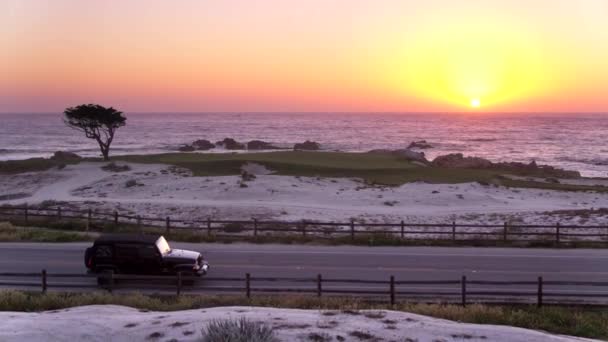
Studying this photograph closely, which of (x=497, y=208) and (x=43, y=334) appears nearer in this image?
(x=43, y=334)

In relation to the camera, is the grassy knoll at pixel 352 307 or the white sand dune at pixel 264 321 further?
the grassy knoll at pixel 352 307

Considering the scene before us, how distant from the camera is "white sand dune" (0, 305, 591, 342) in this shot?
11.0 meters

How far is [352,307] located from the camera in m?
14.8

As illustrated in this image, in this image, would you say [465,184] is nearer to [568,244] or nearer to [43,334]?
[568,244]

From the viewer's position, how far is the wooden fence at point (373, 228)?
26406 millimetres

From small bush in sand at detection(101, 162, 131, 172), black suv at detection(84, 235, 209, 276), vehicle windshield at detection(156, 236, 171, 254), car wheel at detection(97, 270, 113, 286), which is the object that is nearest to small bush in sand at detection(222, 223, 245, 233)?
vehicle windshield at detection(156, 236, 171, 254)

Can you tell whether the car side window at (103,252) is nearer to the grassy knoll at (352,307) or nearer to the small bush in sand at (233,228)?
the grassy knoll at (352,307)

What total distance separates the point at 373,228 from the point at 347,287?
1283 cm

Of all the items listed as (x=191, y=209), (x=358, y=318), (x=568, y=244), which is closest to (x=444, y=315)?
(x=358, y=318)

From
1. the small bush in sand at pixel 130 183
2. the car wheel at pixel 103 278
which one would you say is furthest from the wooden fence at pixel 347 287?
the small bush in sand at pixel 130 183

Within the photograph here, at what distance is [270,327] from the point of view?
1113 centimetres

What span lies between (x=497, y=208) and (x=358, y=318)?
26.5m

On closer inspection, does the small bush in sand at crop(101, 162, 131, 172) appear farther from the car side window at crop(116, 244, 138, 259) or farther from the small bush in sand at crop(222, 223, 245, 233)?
the car side window at crop(116, 244, 138, 259)

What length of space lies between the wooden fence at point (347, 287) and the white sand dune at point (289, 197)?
14.9 m
